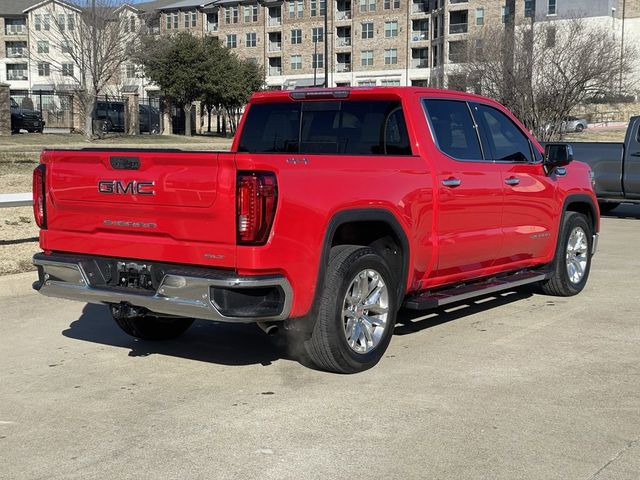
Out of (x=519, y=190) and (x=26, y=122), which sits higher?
(x=26, y=122)

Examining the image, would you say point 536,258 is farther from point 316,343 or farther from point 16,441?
point 16,441

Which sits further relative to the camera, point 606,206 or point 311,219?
point 606,206

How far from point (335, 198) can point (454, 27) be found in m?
77.3

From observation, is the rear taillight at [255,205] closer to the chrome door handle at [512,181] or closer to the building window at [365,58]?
the chrome door handle at [512,181]

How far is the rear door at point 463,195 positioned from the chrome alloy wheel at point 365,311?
0.76 metres

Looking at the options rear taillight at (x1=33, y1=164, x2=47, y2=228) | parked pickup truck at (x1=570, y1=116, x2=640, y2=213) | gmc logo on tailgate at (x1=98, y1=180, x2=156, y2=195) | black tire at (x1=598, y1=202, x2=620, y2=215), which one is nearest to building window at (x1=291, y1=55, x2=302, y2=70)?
black tire at (x1=598, y1=202, x2=620, y2=215)

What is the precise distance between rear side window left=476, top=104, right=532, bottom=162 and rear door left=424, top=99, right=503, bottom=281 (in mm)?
205

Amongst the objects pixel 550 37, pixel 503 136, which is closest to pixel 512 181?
pixel 503 136

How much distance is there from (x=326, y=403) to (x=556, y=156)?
12.6 feet

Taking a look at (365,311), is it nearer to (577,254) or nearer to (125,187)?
(125,187)

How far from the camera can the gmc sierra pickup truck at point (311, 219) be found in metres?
5.05

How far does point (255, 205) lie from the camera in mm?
4992

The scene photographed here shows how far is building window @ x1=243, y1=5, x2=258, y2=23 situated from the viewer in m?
91.8

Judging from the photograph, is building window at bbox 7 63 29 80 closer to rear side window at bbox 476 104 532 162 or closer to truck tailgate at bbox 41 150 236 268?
rear side window at bbox 476 104 532 162
